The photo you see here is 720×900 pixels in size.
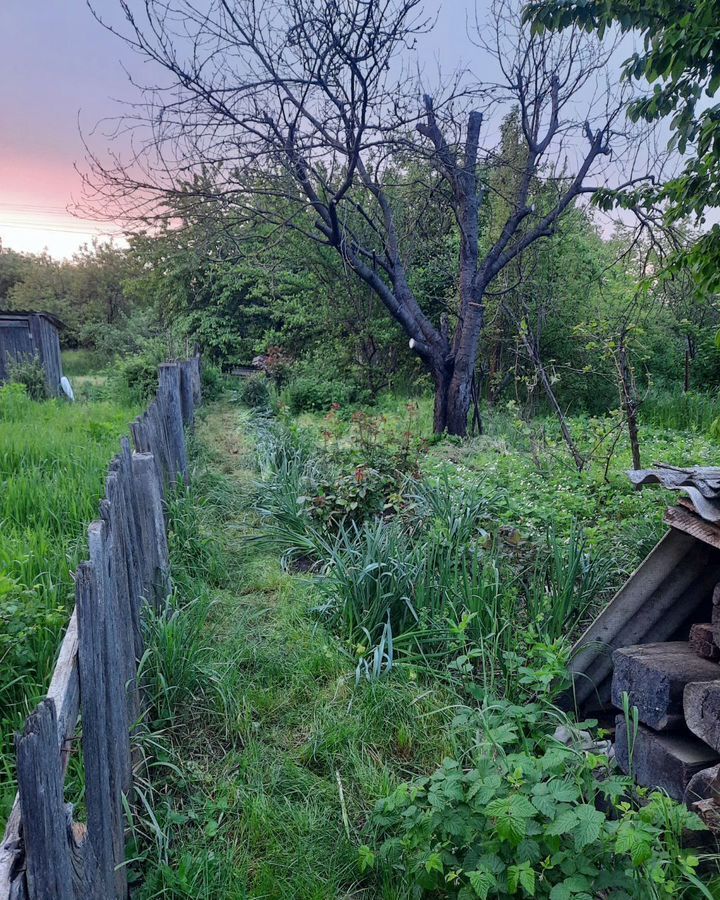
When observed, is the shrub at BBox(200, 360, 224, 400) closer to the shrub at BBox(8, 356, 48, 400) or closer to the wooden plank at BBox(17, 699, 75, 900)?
the shrub at BBox(8, 356, 48, 400)

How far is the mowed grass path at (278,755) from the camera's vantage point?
2.07m

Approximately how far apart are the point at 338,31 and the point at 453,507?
522 centimetres

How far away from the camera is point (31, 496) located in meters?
3.89

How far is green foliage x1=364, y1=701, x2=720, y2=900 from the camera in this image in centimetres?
168

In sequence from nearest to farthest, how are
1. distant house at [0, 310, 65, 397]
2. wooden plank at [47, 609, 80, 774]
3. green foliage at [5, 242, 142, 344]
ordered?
wooden plank at [47, 609, 80, 774] → distant house at [0, 310, 65, 397] → green foliage at [5, 242, 142, 344]

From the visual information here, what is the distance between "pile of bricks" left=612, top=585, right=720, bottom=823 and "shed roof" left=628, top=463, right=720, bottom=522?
367 mm

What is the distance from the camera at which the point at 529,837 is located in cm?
182

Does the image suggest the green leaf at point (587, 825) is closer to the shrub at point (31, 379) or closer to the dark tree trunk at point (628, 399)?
the dark tree trunk at point (628, 399)

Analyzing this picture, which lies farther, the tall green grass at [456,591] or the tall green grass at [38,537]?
the tall green grass at [456,591]

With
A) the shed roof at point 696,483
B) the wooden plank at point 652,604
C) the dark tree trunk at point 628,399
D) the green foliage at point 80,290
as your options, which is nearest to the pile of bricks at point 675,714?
the wooden plank at point 652,604

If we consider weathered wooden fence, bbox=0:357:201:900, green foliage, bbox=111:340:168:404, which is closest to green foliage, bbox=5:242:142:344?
green foliage, bbox=111:340:168:404

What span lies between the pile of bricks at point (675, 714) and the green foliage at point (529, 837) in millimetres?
242

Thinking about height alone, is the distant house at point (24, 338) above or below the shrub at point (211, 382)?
above

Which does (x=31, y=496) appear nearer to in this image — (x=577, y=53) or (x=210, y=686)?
(x=210, y=686)
